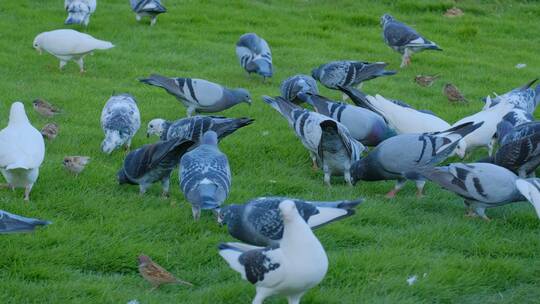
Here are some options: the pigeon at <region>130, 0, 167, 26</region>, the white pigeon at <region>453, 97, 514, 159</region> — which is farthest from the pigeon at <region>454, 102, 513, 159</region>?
the pigeon at <region>130, 0, 167, 26</region>

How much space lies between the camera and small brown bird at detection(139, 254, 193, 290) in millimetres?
5781

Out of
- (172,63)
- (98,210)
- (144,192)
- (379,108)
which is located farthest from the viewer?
(172,63)

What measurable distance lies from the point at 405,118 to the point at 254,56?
9.69 ft

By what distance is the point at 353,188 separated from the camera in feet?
26.8

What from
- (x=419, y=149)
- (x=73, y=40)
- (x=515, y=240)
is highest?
(x=73, y=40)

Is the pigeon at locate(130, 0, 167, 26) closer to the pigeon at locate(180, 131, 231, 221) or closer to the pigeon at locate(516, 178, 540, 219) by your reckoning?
the pigeon at locate(180, 131, 231, 221)

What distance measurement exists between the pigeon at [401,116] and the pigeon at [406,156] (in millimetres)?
852

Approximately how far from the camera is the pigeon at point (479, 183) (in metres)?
7.17

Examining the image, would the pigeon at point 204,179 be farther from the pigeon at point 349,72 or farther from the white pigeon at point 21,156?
the pigeon at point 349,72

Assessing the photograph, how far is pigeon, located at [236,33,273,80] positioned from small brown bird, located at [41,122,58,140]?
10.8 ft

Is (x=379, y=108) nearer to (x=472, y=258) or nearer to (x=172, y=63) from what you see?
(x=472, y=258)

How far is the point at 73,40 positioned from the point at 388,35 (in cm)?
453

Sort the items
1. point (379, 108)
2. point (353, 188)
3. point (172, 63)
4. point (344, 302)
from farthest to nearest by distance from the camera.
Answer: point (172, 63), point (379, 108), point (353, 188), point (344, 302)

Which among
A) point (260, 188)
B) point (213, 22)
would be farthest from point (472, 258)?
→ point (213, 22)
